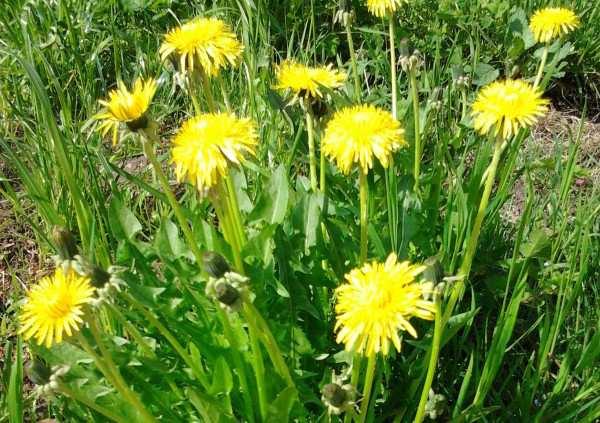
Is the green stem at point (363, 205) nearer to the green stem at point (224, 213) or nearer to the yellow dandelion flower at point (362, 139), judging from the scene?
the yellow dandelion flower at point (362, 139)

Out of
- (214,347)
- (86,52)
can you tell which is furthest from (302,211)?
(86,52)

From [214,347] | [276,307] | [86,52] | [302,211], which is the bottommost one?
[214,347]

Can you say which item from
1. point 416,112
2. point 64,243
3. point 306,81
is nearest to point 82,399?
point 64,243

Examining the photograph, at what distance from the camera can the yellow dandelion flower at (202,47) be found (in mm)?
1342

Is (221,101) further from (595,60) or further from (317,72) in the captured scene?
(595,60)

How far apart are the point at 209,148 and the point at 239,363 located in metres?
0.43

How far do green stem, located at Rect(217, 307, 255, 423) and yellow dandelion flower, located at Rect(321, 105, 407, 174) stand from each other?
0.35m

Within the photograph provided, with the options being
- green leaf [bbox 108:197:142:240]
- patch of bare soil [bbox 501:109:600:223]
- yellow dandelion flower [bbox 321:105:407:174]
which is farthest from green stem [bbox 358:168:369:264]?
patch of bare soil [bbox 501:109:600:223]

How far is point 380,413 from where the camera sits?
1444 mm

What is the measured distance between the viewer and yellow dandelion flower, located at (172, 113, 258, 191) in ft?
3.40

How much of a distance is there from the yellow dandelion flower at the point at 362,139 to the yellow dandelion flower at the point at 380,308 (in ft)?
0.64

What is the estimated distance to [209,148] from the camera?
1.05m

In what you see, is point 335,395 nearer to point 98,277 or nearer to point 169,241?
point 98,277

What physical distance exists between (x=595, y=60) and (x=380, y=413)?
1.82 metres
